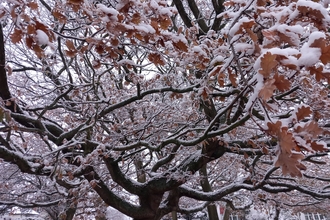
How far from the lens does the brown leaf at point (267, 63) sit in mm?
1066

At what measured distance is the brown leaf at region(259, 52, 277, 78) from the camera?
107 cm

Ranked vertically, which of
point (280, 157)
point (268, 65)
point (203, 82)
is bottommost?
point (280, 157)

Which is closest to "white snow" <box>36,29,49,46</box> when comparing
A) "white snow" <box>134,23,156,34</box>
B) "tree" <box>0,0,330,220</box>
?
"tree" <box>0,0,330,220</box>

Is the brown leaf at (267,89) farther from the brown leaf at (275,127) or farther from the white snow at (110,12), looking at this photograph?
the white snow at (110,12)

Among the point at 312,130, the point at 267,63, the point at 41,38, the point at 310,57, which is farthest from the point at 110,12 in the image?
the point at 312,130

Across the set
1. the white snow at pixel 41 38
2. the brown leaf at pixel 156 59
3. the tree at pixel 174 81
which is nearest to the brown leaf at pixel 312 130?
the tree at pixel 174 81

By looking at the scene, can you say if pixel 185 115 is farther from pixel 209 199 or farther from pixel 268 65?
pixel 268 65

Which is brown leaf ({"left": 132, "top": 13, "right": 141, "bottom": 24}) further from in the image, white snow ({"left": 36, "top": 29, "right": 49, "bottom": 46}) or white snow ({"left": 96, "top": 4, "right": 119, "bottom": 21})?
white snow ({"left": 36, "top": 29, "right": 49, "bottom": 46})

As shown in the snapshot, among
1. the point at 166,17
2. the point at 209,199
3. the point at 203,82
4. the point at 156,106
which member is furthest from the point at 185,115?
the point at 166,17

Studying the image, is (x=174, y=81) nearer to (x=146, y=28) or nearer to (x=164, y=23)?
(x=164, y=23)

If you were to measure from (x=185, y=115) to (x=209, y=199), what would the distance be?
5.89 ft

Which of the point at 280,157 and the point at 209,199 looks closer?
the point at 280,157

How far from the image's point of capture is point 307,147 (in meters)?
1.14

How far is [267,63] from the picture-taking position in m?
1.07
